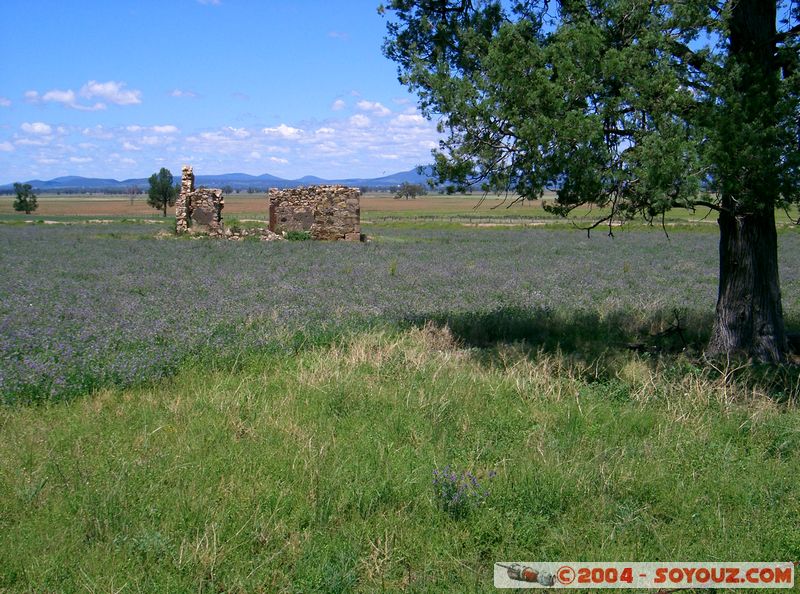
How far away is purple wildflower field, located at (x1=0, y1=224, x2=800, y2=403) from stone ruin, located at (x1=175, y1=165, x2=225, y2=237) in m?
5.81

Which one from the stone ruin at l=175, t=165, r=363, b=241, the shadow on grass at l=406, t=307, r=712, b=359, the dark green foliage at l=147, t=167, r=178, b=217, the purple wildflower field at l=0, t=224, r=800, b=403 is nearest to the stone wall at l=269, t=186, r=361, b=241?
the stone ruin at l=175, t=165, r=363, b=241

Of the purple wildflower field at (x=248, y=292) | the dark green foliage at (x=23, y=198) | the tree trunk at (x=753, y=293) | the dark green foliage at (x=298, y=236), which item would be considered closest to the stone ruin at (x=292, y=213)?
the dark green foliage at (x=298, y=236)

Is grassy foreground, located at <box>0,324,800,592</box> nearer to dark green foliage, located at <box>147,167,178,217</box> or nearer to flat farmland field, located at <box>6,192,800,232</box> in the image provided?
flat farmland field, located at <box>6,192,800,232</box>

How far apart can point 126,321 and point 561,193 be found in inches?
265

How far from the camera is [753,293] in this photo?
8703 mm

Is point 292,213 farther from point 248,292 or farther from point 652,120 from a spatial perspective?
point 652,120

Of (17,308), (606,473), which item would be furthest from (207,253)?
(606,473)

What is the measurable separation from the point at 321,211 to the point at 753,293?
26.1m

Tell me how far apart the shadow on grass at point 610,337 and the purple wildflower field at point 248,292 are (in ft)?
1.58

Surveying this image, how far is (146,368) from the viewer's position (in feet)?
24.2

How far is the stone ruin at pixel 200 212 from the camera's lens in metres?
34.1
